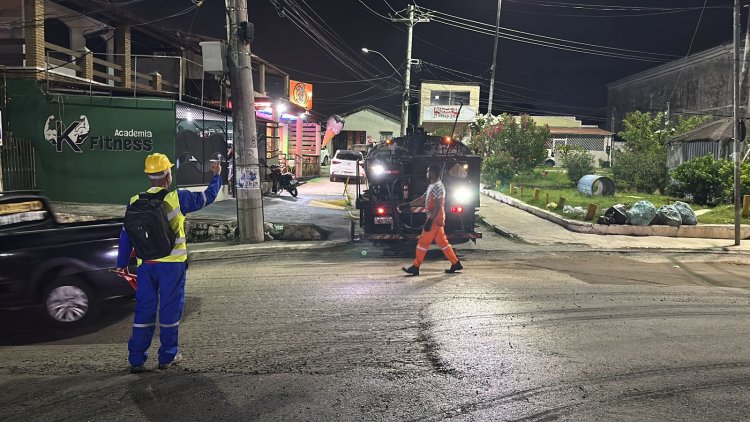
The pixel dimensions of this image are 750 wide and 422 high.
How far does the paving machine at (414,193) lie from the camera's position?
10.7 m

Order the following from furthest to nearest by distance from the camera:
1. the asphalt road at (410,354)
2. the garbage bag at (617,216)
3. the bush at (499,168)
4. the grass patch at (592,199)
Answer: the bush at (499,168), the grass patch at (592,199), the garbage bag at (617,216), the asphalt road at (410,354)

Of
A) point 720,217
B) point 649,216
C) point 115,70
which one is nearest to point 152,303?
point 649,216

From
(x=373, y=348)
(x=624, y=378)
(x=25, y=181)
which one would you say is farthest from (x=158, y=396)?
(x=25, y=181)

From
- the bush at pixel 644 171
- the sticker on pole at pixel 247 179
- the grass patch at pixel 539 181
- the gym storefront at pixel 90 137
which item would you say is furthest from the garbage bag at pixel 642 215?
the gym storefront at pixel 90 137

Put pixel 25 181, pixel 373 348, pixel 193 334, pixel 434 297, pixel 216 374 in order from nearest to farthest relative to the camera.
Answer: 1. pixel 216 374
2. pixel 373 348
3. pixel 193 334
4. pixel 434 297
5. pixel 25 181

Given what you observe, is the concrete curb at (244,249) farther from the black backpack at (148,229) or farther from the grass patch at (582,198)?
the grass patch at (582,198)

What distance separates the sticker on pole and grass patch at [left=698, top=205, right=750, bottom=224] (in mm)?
11437

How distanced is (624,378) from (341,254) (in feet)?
22.3

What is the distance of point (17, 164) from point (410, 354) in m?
14.1

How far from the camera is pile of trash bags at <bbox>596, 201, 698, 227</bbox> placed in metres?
13.8

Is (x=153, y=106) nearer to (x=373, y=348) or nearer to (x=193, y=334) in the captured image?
(x=193, y=334)

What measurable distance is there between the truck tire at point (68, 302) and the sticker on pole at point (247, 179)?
548 centimetres

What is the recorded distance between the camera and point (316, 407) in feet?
12.9

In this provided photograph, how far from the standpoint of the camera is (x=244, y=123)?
11.0m
